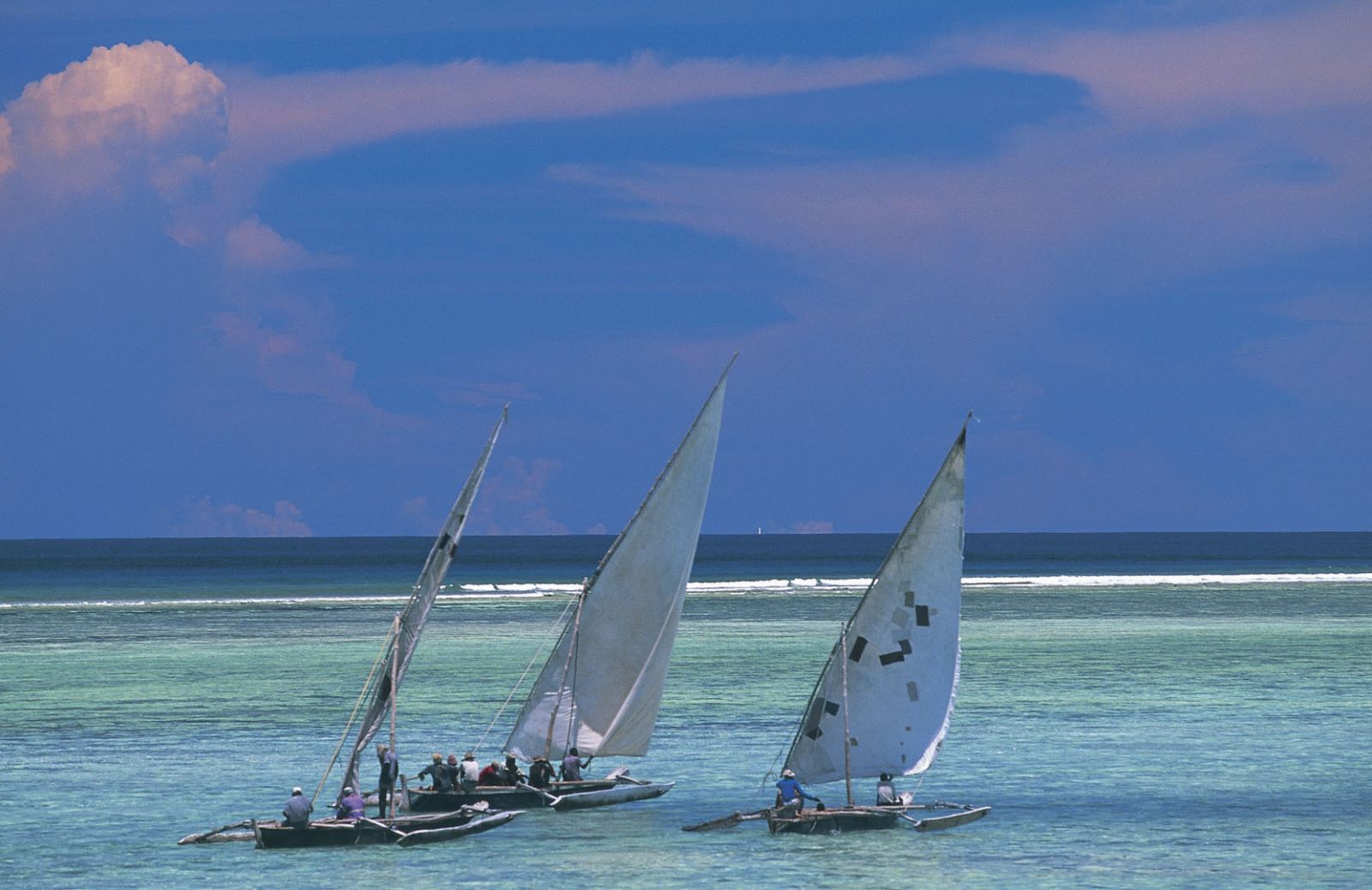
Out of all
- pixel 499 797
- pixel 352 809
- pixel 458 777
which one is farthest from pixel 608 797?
pixel 352 809

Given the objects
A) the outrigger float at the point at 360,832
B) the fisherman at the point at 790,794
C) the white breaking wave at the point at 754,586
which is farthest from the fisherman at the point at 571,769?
the white breaking wave at the point at 754,586

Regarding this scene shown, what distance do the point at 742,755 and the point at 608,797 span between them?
8.61 meters

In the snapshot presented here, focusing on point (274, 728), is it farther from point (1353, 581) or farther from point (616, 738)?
point (1353, 581)

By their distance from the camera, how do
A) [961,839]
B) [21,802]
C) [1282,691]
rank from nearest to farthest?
[961,839] < [21,802] < [1282,691]

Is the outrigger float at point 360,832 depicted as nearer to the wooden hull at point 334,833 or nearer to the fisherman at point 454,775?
the wooden hull at point 334,833

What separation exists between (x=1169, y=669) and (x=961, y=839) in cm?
4044

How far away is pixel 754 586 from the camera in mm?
173125

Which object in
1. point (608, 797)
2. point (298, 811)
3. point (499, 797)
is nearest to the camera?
point (298, 811)

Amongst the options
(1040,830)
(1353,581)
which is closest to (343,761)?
(1040,830)

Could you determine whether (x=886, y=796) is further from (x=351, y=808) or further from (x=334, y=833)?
(x=334, y=833)

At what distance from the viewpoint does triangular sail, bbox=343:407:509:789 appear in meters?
39.6

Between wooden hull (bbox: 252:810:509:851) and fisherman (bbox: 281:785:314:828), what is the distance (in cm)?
10

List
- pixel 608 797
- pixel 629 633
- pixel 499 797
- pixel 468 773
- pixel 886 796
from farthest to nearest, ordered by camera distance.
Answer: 1. pixel 629 633
2. pixel 608 797
3. pixel 499 797
4. pixel 468 773
5. pixel 886 796

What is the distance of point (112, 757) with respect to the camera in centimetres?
5200
